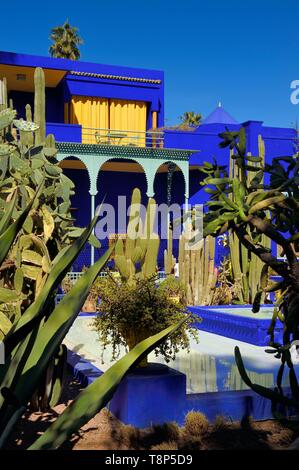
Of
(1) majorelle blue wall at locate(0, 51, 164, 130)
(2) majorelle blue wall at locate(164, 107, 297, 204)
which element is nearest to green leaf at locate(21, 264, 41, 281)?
(2) majorelle blue wall at locate(164, 107, 297, 204)

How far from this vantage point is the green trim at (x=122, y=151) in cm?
1880

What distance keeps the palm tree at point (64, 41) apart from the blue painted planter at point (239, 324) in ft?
87.2

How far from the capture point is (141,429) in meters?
4.50

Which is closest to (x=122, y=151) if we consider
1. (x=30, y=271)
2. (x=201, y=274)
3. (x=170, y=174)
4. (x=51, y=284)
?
(x=170, y=174)

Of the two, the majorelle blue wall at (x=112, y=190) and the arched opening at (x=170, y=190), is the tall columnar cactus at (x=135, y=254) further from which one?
the arched opening at (x=170, y=190)

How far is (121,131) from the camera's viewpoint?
20.5 meters

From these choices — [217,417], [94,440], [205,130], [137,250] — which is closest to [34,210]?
[94,440]

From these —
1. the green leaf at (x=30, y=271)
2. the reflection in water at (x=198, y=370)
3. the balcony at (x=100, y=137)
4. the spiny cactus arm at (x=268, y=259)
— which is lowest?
the reflection in water at (x=198, y=370)

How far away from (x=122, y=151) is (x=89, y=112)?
12.9 ft

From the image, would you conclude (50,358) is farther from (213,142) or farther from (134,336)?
(213,142)

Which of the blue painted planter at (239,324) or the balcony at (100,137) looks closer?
the blue painted planter at (239,324)

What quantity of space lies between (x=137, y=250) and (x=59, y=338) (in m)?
6.24

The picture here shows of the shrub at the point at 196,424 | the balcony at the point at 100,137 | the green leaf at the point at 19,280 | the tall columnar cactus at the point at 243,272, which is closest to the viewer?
the green leaf at the point at 19,280

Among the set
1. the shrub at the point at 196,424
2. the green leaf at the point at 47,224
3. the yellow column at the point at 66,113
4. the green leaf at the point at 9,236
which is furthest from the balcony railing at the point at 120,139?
the green leaf at the point at 9,236
